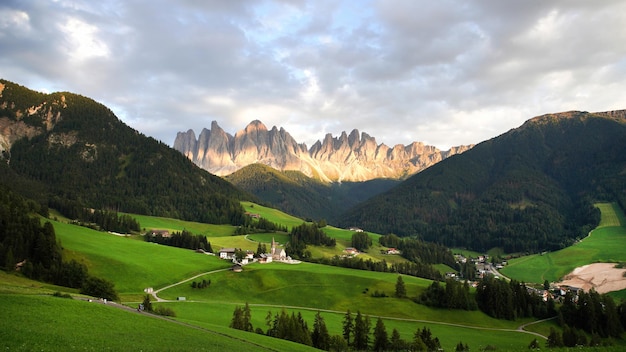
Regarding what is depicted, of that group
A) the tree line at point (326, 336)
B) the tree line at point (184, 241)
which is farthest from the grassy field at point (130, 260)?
the tree line at point (326, 336)

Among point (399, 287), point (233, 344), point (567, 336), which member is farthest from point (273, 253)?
point (233, 344)

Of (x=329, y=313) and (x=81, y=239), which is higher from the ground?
(x=81, y=239)

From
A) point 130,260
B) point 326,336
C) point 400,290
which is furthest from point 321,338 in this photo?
point 130,260

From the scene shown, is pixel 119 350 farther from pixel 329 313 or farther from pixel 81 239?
pixel 81 239

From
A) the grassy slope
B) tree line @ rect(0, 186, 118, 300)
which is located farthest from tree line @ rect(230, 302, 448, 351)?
tree line @ rect(0, 186, 118, 300)

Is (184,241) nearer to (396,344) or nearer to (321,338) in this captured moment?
(321,338)

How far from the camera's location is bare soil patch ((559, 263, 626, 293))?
144 meters

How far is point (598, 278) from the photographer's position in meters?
154

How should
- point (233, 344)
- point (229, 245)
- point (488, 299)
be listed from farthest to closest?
point (229, 245)
point (488, 299)
point (233, 344)

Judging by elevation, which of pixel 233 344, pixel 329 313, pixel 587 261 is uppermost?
pixel 587 261

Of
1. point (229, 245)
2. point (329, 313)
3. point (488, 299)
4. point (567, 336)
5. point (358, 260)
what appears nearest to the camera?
point (567, 336)

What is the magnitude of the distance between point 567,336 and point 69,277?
342 feet

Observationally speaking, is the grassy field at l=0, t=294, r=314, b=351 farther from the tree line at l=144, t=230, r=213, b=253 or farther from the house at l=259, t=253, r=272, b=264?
the tree line at l=144, t=230, r=213, b=253

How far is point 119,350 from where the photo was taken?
1144 inches
